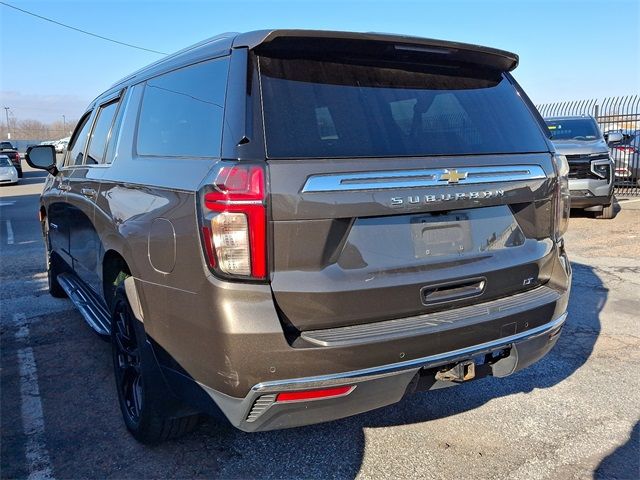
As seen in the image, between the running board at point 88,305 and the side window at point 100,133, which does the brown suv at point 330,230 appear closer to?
the running board at point 88,305

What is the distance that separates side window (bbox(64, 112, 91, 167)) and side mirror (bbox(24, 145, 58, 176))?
0.58ft

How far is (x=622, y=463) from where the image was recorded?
2816mm

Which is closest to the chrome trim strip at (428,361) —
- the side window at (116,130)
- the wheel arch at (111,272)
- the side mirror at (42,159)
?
the wheel arch at (111,272)

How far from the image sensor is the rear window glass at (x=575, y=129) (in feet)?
36.2

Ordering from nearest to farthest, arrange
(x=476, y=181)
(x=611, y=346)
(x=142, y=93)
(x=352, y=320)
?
(x=352, y=320)
(x=476, y=181)
(x=142, y=93)
(x=611, y=346)

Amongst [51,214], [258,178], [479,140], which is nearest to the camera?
[258,178]

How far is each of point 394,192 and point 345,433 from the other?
1519 millimetres

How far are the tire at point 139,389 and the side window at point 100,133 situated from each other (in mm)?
1253

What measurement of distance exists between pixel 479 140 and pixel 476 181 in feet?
0.93

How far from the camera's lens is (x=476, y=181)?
257 centimetres

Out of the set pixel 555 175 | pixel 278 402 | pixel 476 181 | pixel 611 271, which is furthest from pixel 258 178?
pixel 611 271

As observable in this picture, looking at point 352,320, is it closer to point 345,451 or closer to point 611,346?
point 345,451

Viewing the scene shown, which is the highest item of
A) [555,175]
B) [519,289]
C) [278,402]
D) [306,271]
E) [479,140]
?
[479,140]

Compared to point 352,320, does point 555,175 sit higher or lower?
higher
